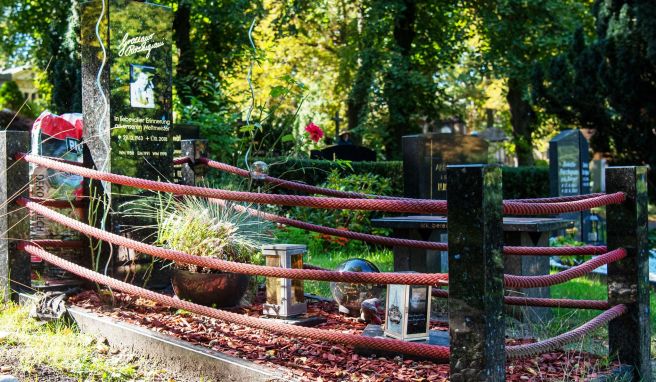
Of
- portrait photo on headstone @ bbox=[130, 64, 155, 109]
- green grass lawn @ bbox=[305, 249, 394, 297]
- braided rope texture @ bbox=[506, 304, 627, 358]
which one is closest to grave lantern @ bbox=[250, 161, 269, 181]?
portrait photo on headstone @ bbox=[130, 64, 155, 109]

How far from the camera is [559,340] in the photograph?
3.60 meters

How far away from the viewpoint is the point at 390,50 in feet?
67.2

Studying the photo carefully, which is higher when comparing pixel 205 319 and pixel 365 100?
pixel 365 100

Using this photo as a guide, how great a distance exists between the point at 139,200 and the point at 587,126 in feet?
48.4

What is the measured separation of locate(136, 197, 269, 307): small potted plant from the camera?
16.5 ft

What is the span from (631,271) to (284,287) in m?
2.15

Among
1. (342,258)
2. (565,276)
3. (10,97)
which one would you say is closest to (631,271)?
(565,276)

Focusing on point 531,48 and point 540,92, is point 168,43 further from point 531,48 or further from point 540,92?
point 531,48

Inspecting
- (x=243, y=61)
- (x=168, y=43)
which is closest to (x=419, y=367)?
(x=168, y=43)

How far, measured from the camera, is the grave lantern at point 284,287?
194 inches

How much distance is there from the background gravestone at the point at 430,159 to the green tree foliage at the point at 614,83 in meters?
7.07

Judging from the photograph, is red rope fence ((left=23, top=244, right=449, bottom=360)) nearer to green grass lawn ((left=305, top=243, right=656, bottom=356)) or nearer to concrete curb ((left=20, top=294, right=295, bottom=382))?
concrete curb ((left=20, top=294, right=295, bottom=382))

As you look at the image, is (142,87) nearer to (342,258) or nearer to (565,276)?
(565,276)

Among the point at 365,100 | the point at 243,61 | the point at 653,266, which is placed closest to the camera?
the point at 653,266
